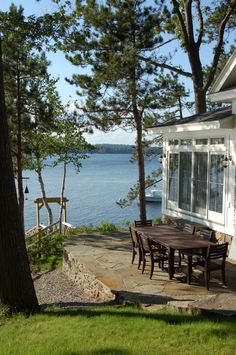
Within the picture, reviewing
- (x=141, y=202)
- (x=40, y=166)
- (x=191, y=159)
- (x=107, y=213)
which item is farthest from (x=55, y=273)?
(x=107, y=213)

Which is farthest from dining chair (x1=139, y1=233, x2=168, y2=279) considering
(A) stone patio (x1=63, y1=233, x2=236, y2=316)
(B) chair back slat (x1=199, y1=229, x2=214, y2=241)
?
(B) chair back slat (x1=199, y1=229, x2=214, y2=241)

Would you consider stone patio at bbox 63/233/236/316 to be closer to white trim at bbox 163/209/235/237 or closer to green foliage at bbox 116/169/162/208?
white trim at bbox 163/209/235/237

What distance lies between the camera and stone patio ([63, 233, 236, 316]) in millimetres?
6086

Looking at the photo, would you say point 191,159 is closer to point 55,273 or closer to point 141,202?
point 55,273

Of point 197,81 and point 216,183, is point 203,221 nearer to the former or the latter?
point 216,183

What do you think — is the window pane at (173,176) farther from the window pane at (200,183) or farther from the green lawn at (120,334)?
the green lawn at (120,334)

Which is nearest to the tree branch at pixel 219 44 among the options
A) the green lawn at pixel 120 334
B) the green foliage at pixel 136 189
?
the green foliage at pixel 136 189

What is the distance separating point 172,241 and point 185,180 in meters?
3.72

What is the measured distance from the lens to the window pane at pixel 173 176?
11625mm

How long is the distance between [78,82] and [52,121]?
2.04 m

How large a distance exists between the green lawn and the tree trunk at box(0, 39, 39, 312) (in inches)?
17.1

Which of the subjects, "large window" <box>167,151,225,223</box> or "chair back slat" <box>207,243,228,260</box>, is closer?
"chair back slat" <box>207,243,228,260</box>

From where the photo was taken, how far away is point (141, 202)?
18.6 meters

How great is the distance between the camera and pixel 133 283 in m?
7.58
